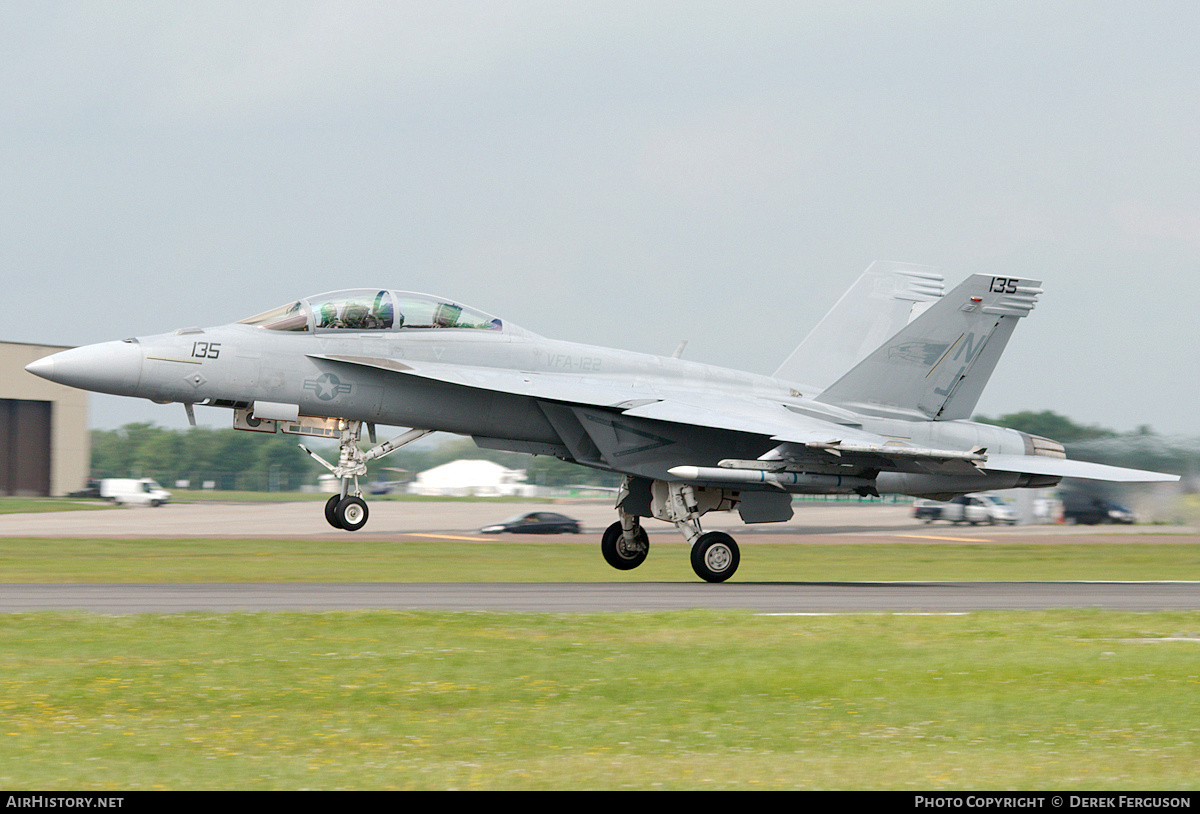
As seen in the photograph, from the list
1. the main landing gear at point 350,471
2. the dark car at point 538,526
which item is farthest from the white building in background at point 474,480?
the main landing gear at point 350,471

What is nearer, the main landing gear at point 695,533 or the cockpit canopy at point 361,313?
the cockpit canopy at point 361,313

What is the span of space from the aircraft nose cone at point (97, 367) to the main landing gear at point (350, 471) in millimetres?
2820

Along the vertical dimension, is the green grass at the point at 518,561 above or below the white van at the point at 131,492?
below

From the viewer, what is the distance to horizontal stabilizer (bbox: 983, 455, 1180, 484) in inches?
797

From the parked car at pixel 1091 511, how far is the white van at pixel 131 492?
48641 millimetres

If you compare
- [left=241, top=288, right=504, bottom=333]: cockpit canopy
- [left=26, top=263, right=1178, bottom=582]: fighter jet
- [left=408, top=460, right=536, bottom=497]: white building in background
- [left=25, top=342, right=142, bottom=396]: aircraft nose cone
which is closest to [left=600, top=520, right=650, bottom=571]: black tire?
[left=26, top=263, right=1178, bottom=582]: fighter jet

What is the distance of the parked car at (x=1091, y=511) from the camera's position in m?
47.5

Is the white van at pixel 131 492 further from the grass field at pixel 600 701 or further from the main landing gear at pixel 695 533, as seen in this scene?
the grass field at pixel 600 701

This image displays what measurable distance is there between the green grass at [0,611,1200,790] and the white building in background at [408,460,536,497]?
96144 mm

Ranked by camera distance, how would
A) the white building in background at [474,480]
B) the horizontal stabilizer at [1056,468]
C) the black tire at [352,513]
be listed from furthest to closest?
the white building in background at [474,480] → the horizontal stabilizer at [1056,468] → the black tire at [352,513]

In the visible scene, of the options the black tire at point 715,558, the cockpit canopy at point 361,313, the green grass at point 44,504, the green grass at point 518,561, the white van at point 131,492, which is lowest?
the green grass at point 518,561

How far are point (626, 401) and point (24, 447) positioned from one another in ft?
195

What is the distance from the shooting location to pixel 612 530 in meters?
22.5

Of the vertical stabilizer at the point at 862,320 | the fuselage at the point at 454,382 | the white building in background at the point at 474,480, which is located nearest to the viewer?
the fuselage at the point at 454,382
